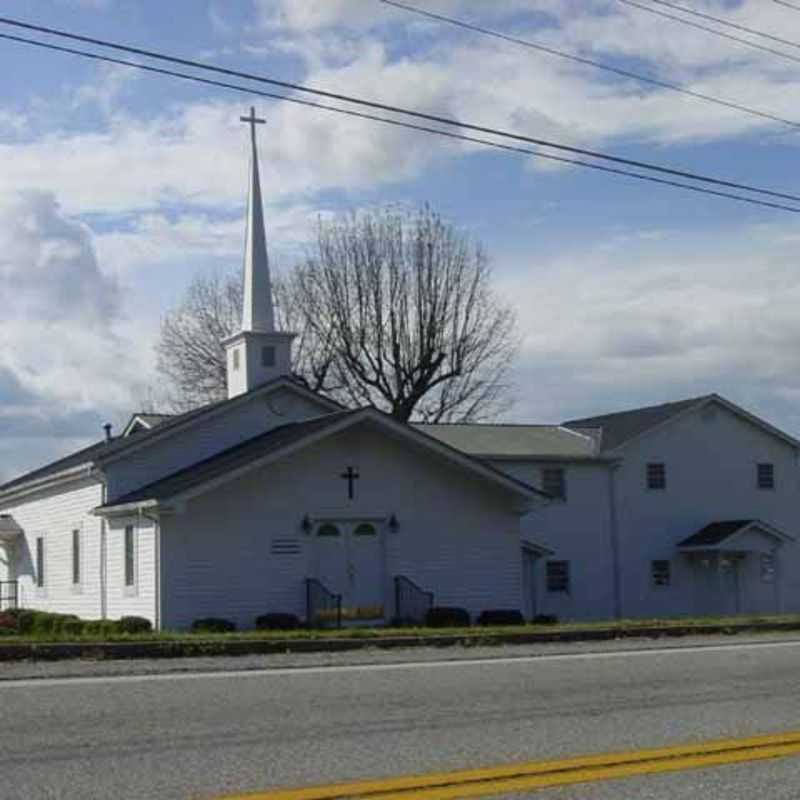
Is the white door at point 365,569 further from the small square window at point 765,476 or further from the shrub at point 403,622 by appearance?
the small square window at point 765,476

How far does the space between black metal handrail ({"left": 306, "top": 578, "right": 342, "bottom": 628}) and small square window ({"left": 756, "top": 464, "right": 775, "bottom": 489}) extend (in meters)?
18.6

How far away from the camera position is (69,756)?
1055 cm

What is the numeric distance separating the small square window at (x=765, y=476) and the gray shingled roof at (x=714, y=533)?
172cm

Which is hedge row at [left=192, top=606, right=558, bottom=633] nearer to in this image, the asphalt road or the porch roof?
the porch roof

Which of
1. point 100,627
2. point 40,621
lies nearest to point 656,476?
point 40,621

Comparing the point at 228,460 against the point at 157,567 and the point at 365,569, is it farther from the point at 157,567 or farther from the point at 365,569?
the point at 365,569

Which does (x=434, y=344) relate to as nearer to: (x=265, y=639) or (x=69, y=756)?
(x=265, y=639)

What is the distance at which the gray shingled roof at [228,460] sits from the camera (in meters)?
32.3

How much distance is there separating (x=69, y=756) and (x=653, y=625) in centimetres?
1453

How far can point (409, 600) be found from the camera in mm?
34531

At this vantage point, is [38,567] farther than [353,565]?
Yes

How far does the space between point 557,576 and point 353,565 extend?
11625 mm

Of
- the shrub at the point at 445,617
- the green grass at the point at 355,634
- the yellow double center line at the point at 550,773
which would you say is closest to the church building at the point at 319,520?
the shrub at the point at 445,617

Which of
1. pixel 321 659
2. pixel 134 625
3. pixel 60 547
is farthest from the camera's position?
pixel 60 547
